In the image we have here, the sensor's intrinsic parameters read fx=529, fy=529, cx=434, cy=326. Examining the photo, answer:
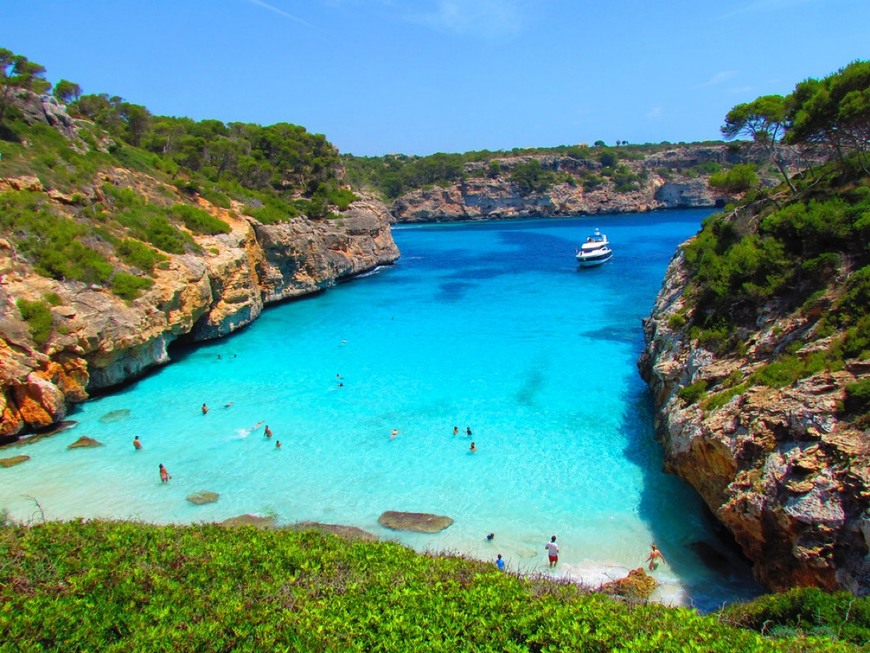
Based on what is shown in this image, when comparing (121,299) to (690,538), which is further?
(121,299)

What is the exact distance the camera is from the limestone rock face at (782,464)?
904 centimetres

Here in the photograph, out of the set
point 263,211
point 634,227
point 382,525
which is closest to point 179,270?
point 263,211

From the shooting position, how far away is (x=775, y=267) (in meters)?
15.1

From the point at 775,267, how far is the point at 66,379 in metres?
25.4

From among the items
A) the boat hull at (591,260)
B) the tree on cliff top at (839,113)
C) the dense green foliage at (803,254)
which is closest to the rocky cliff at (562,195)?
the boat hull at (591,260)

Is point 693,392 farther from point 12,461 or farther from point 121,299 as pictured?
point 121,299

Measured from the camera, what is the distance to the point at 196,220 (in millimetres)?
33031

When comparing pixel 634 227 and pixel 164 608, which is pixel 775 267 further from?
pixel 634 227

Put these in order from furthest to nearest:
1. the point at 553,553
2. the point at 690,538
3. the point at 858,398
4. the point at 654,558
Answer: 1. the point at 690,538
2. the point at 553,553
3. the point at 654,558
4. the point at 858,398

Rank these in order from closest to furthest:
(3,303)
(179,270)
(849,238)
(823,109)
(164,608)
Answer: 1. (164,608)
2. (849,238)
3. (823,109)
4. (3,303)
5. (179,270)

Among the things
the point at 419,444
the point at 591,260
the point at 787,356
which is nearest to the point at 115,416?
the point at 419,444

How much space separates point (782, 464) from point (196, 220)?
107 feet

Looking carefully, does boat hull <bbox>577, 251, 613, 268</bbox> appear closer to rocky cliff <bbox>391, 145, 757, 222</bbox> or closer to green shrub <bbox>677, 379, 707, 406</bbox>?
green shrub <bbox>677, 379, 707, 406</bbox>

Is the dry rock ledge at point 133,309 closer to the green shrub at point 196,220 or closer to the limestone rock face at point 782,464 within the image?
the green shrub at point 196,220
